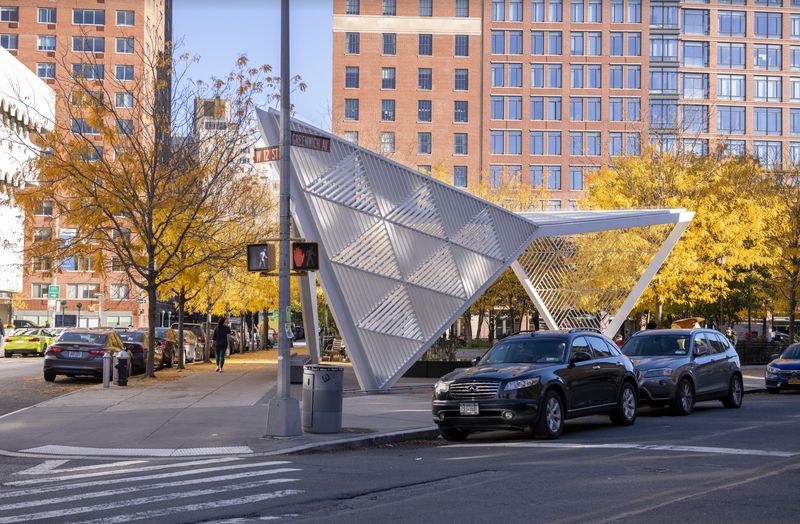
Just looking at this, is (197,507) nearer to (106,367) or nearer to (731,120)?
(106,367)

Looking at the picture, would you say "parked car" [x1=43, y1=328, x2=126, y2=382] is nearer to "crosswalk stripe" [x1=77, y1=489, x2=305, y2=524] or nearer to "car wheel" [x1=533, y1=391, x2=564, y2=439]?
"car wheel" [x1=533, y1=391, x2=564, y2=439]

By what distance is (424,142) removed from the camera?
87.4 metres

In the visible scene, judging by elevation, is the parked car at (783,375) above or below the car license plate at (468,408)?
below

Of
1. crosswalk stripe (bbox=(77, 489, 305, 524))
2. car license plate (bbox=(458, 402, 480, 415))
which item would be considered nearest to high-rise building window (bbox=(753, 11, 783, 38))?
car license plate (bbox=(458, 402, 480, 415))

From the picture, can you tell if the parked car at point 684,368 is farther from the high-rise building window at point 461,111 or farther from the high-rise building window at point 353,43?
the high-rise building window at point 353,43

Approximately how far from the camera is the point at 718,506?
8.95 meters

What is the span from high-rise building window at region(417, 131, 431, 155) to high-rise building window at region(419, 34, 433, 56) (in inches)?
277

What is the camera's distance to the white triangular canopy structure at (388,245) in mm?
23078

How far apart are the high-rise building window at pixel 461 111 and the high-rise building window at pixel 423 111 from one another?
7.93 ft

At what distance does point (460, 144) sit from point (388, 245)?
64.5 meters

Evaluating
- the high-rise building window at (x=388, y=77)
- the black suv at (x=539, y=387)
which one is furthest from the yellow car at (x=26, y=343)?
the high-rise building window at (x=388, y=77)

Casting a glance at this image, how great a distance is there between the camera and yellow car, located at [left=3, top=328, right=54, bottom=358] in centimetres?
4725

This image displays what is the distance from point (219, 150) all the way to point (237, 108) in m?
1.50

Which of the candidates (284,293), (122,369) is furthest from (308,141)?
(122,369)
